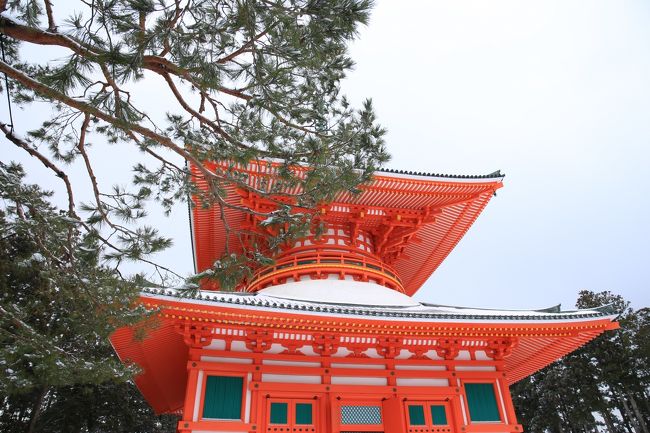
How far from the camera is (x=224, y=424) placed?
22.2 ft

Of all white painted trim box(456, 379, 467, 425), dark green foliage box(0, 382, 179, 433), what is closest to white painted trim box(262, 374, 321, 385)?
white painted trim box(456, 379, 467, 425)

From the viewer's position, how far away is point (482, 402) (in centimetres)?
814

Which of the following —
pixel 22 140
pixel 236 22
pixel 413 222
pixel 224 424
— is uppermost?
pixel 413 222

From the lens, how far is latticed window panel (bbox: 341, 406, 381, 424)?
7461 millimetres

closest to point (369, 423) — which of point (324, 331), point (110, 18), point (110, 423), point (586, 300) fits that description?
point (324, 331)

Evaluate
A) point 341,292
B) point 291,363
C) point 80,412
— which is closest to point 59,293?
point 291,363

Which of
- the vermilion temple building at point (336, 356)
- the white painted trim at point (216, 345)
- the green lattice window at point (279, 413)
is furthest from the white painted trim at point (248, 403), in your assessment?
the white painted trim at point (216, 345)

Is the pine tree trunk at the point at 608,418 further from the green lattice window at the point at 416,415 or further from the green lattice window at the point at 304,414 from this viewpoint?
the green lattice window at the point at 304,414

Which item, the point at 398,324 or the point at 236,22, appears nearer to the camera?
the point at 236,22

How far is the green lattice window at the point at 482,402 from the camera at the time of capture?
26.2 feet

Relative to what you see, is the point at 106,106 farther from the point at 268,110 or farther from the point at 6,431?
the point at 6,431

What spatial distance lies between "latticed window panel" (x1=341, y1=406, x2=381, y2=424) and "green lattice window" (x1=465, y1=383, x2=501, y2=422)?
186 cm

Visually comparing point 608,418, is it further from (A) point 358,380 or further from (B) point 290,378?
(B) point 290,378

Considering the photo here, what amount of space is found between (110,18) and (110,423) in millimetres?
21339
